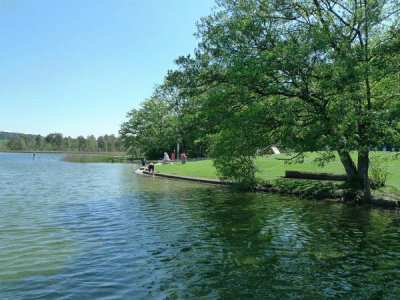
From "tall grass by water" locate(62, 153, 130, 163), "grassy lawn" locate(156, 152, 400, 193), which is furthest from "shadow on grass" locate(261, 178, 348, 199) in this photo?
"tall grass by water" locate(62, 153, 130, 163)

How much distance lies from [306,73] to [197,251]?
12754 mm

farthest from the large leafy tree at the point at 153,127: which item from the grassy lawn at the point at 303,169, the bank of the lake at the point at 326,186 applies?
the bank of the lake at the point at 326,186

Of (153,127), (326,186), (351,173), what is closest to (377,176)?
(351,173)

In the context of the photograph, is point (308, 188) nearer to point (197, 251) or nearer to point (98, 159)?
point (197, 251)

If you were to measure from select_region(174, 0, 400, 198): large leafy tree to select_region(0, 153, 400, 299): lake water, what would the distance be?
4141mm

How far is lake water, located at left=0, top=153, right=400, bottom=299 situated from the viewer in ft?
27.4

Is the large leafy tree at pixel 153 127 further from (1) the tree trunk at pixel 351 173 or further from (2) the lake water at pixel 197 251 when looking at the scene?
(2) the lake water at pixel 197 251

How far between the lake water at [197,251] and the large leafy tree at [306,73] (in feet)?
13.6

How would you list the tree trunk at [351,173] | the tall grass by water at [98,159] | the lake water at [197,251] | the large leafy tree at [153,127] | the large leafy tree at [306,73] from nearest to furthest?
1. the lake water at [197,251]
2. the large leafy tree at [306,73]
3. the tree trunk at [351,173]
4. the large leafy tree at [153,127]
5. the tall grass by water at [98,159]

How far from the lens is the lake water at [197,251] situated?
836 cm

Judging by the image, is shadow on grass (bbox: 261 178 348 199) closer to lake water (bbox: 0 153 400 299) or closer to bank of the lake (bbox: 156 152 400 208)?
bank of the lake (bbox: 156 152 400 208)

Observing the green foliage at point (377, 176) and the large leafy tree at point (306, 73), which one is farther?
the green foliage at point (377, 176)

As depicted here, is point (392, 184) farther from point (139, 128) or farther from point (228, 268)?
point (139, 128)

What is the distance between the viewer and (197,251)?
11.3m
